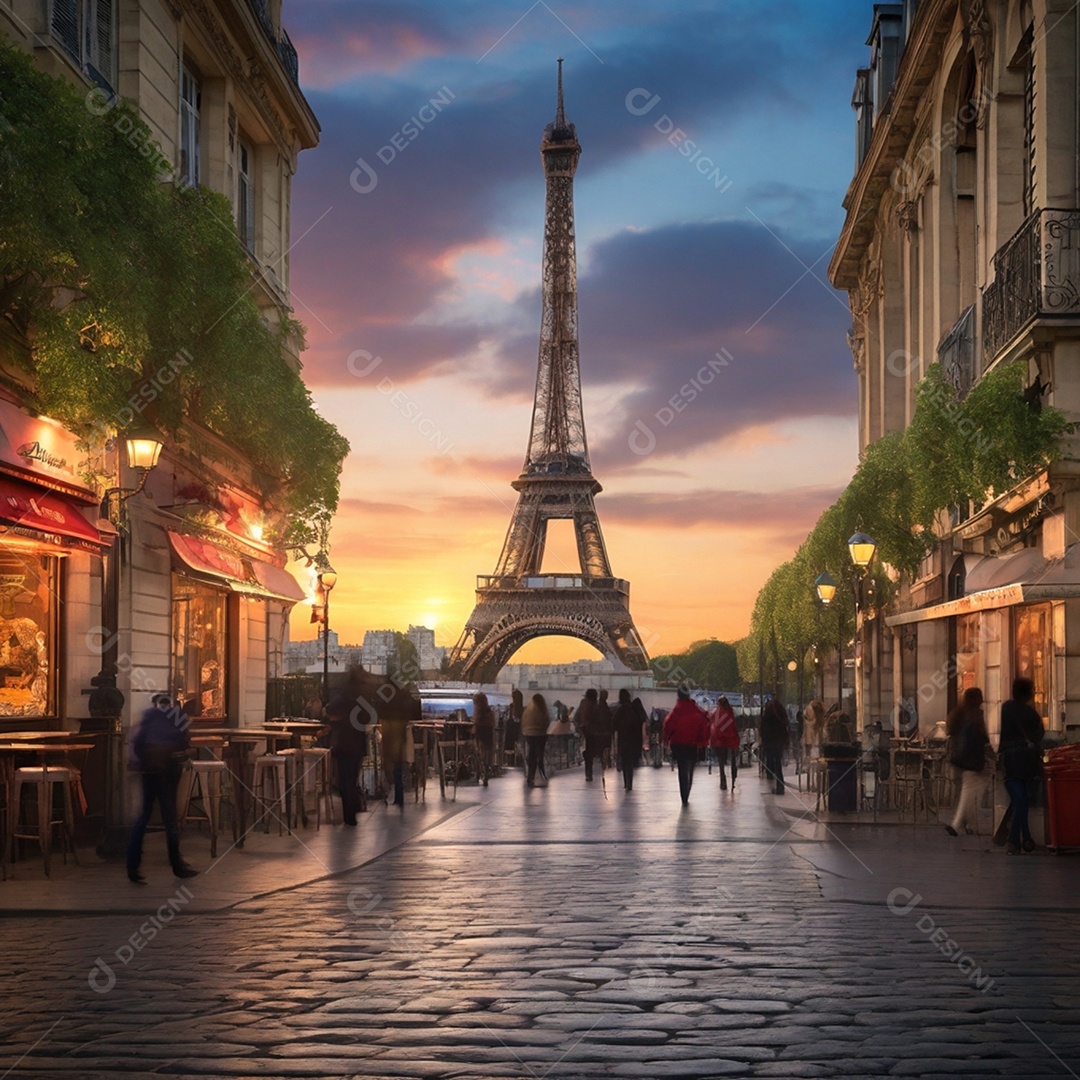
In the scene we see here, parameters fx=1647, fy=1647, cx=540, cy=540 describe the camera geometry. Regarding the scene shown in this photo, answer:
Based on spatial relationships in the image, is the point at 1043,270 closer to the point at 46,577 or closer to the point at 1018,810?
the point at 1018,810

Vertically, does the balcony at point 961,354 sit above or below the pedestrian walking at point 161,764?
above

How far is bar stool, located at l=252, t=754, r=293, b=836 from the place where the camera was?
1797 centimetres

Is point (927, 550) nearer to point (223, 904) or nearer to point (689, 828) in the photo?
point (689, 828)

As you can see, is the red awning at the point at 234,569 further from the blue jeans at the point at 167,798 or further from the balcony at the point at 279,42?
the balcony at the point at 279,42

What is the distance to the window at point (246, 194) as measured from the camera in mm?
27656

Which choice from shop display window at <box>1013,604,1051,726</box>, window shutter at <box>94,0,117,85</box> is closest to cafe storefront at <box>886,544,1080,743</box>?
shop display window at <box>1013,604,1051,726</box>

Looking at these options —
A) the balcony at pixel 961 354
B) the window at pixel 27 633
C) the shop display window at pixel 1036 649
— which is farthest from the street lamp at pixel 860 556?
the window at pixel 27 633

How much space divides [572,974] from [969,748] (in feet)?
31.8

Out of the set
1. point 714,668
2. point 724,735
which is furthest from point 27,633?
point 714,668

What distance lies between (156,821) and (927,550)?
50.0 ft

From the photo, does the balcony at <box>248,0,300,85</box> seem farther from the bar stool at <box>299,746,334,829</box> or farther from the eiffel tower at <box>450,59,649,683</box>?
the eiffel tower at <box>450,59,649,683</box>

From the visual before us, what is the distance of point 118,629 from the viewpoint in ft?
62.0

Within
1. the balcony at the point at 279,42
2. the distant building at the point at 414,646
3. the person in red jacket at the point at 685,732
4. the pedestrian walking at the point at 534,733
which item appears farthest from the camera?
the distant building at the point at 414,646

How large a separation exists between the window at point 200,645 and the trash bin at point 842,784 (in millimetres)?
8157
